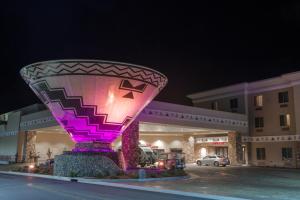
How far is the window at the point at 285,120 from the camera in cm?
4225

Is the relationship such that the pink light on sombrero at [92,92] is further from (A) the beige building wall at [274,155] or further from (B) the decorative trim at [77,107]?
(A) the beige building wall at [274,155]

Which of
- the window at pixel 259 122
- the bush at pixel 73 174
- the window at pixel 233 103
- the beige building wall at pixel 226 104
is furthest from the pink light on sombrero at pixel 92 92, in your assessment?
the window at pixel 233 103

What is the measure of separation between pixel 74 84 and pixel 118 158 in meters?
6.36

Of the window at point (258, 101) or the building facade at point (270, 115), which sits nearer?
the building facade at point (270, 115)

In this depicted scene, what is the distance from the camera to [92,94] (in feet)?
80.4

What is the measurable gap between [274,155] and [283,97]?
22.2ft

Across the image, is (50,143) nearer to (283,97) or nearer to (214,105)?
(214,105)

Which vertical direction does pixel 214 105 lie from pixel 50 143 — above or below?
above

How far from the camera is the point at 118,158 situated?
2683cm

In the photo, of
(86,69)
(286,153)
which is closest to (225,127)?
(286,153)

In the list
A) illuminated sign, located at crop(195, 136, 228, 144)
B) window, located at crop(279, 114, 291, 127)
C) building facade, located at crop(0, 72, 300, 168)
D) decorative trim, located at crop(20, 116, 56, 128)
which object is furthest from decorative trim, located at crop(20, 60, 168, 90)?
Result: illuminated sign, located at crop(195, 136, 228, 144)

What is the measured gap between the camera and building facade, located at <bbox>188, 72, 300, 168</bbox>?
1620 inches

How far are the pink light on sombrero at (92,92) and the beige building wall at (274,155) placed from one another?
22.1 m

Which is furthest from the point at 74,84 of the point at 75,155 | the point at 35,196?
the point at 35,196
